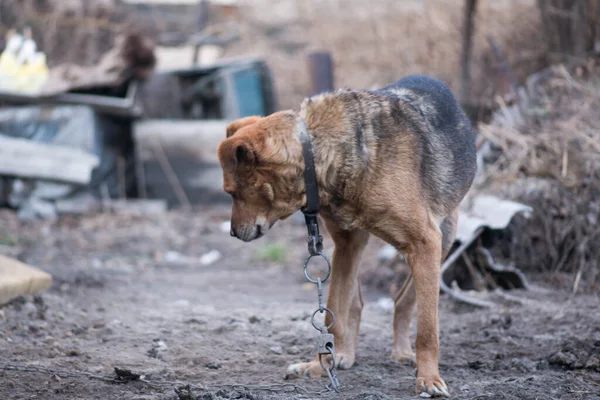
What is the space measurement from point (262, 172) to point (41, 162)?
8.29m

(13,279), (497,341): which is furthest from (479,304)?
(13,279)

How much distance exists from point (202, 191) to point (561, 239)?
712 cm

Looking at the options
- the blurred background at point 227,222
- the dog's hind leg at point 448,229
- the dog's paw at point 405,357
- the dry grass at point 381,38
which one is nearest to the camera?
the blurred background at point 227,222

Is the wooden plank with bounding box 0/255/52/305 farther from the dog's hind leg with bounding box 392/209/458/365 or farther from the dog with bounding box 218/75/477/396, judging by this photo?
the dog's hind leg with bounding box 392/209/458/365

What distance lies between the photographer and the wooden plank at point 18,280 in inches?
226

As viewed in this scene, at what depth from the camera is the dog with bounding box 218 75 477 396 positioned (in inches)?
160

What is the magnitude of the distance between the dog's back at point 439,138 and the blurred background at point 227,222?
1185mm

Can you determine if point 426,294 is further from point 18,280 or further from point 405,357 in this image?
point 18,280

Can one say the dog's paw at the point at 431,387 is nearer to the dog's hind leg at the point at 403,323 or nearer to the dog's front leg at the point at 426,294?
the dog's front leg at the point at 426,294

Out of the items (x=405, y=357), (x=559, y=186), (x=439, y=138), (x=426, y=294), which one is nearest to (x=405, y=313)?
(x=405, y=357)

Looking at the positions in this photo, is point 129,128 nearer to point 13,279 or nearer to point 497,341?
point 13,279

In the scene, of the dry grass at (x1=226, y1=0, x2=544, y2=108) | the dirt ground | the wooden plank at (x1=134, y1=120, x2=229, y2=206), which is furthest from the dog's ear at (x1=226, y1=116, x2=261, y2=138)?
the dry grass at (x1=226, y1=0, x2=544, y2=108)

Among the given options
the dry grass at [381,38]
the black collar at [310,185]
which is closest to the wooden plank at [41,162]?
the dry grass at [381,38]

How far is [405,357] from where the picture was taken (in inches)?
192
